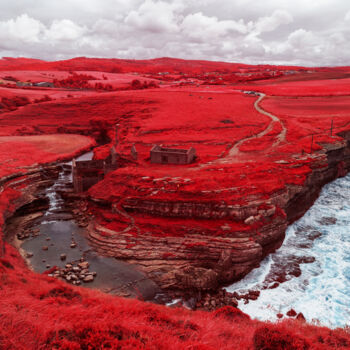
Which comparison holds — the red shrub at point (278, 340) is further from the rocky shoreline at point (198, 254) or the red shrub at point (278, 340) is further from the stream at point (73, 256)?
the stream at point (73, 256)

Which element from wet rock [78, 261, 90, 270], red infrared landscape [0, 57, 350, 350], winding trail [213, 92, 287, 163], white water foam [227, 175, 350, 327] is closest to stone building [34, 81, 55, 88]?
red infrared landscape [0, 57, 350, 350]

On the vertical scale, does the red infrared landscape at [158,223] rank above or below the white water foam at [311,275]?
above

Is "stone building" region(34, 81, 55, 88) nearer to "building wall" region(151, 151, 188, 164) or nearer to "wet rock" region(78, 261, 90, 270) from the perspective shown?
"building wall" region(151, 151, 188, 164)

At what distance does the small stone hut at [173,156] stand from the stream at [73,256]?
13208 mm

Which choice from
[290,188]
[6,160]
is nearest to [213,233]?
[290,188]

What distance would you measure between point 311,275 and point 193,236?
10886 millimetres

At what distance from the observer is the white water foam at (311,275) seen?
20.0 meters

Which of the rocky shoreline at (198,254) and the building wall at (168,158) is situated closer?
the rocky shoreline at (198,254)

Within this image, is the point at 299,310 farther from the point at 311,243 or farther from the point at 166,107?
the point at 166,107

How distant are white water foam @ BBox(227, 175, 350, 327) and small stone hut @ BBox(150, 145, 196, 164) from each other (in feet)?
49.1

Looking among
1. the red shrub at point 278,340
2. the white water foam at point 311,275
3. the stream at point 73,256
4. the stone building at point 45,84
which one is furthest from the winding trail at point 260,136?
the stone building at point 45,84

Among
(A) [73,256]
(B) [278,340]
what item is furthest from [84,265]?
(B) [278,340]

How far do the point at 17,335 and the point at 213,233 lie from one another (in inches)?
692

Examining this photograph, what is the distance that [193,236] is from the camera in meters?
24.1
